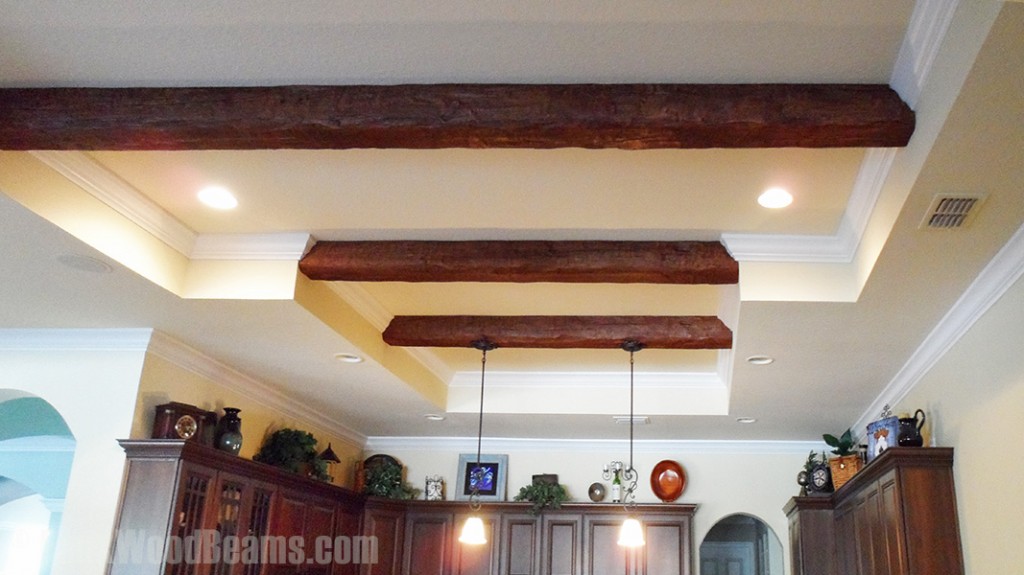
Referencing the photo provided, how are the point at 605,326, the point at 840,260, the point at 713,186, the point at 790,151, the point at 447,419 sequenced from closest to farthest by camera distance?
the point at 790,151
the point at 713,186
the point at 840,260
the point at 605,326
the point at 447,419

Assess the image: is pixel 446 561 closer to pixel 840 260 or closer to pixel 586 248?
pixel 586 248

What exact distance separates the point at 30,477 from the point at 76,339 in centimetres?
445

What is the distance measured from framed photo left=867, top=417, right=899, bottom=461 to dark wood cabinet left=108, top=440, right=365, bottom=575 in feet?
11.1

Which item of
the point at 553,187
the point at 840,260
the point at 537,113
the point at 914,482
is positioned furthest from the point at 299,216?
the point at 914,482

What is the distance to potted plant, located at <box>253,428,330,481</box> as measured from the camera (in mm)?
5581

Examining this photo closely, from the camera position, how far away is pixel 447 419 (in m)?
6.55

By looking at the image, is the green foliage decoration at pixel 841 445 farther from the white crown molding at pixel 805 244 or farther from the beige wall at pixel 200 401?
the beige wall at pixel 200 401

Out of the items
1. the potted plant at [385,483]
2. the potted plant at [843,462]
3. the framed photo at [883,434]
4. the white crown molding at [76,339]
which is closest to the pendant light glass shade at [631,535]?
the potted plant at [843,462]

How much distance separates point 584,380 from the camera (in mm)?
6230

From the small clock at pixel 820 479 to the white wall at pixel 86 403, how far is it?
4351mm

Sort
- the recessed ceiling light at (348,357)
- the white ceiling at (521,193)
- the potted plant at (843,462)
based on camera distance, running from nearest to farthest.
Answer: the white ceiling at (521,193)
the recessed ceiling light at (348,357)
the potted plant at (843,462)

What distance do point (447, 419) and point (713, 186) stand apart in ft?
12.1

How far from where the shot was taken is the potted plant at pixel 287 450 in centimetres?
558

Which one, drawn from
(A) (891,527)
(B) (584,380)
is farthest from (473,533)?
(A) (891,527)
